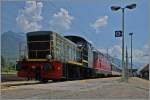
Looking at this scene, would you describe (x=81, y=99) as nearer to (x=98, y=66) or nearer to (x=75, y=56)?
(x=75, y=56)

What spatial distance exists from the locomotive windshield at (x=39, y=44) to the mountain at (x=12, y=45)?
1.88ft

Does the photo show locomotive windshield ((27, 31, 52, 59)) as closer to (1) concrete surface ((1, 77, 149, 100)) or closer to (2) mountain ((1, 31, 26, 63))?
(2) mountain ((1, 31, 26, 63))

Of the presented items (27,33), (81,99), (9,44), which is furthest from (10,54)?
(81,99)

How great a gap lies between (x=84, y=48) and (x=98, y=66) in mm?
7713

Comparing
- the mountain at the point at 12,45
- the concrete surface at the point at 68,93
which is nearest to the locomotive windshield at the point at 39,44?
the mountain at the point at 12,45

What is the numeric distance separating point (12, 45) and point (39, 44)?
400 cm

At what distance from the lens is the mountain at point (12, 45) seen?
23803 millimetres

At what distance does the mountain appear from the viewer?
2380 centimetres

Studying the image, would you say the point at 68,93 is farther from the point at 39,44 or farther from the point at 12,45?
the point at 12,45

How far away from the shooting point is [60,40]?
81.8ft

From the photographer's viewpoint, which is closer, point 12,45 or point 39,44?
point 39,44

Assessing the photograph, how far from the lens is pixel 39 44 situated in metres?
24.0

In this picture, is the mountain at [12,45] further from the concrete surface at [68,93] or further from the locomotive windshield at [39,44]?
the concrete surface at [68,93]

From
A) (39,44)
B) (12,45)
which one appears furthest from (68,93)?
(12,45)
